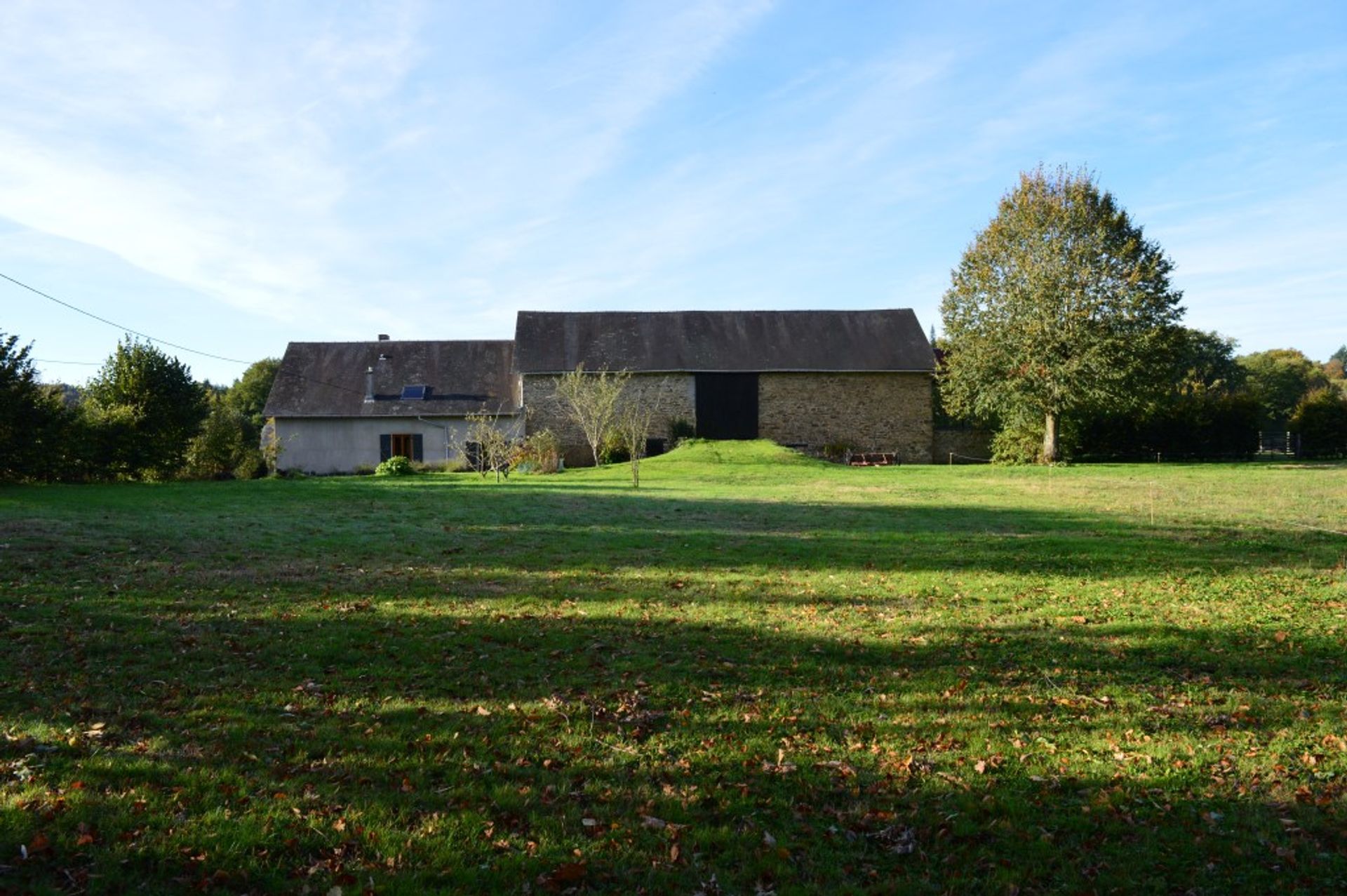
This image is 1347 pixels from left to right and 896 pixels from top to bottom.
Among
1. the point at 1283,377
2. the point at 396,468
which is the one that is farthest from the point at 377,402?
the point at 1283,377

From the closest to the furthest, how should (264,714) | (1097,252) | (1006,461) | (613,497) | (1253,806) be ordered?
(1253,806), (264,714), (613,497), (1097,252), (1006,461)

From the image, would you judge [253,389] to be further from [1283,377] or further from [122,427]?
[1283,377]

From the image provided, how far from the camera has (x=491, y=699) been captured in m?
5.04

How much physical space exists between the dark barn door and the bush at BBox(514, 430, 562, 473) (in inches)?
324

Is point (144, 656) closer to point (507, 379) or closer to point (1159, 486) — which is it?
point (1159, 486)

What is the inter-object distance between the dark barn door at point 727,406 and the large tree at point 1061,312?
830cm

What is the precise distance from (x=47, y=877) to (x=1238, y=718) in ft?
18.1

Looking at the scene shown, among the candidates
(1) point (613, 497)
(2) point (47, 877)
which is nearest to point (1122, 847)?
(2) point (47, 877)

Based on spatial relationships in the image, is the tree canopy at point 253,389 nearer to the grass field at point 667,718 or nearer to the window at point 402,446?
the window at point 402,446

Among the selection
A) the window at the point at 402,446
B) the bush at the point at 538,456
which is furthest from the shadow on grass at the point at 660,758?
the window at the point at 402,446

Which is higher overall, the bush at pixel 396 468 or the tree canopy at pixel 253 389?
the tree canopy at pixel 253 389

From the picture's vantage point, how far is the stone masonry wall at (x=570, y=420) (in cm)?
3622

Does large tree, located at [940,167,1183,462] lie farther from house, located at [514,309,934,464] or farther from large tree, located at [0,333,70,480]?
large tree, located at [0,333,70,480]

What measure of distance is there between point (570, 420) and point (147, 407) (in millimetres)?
15493
